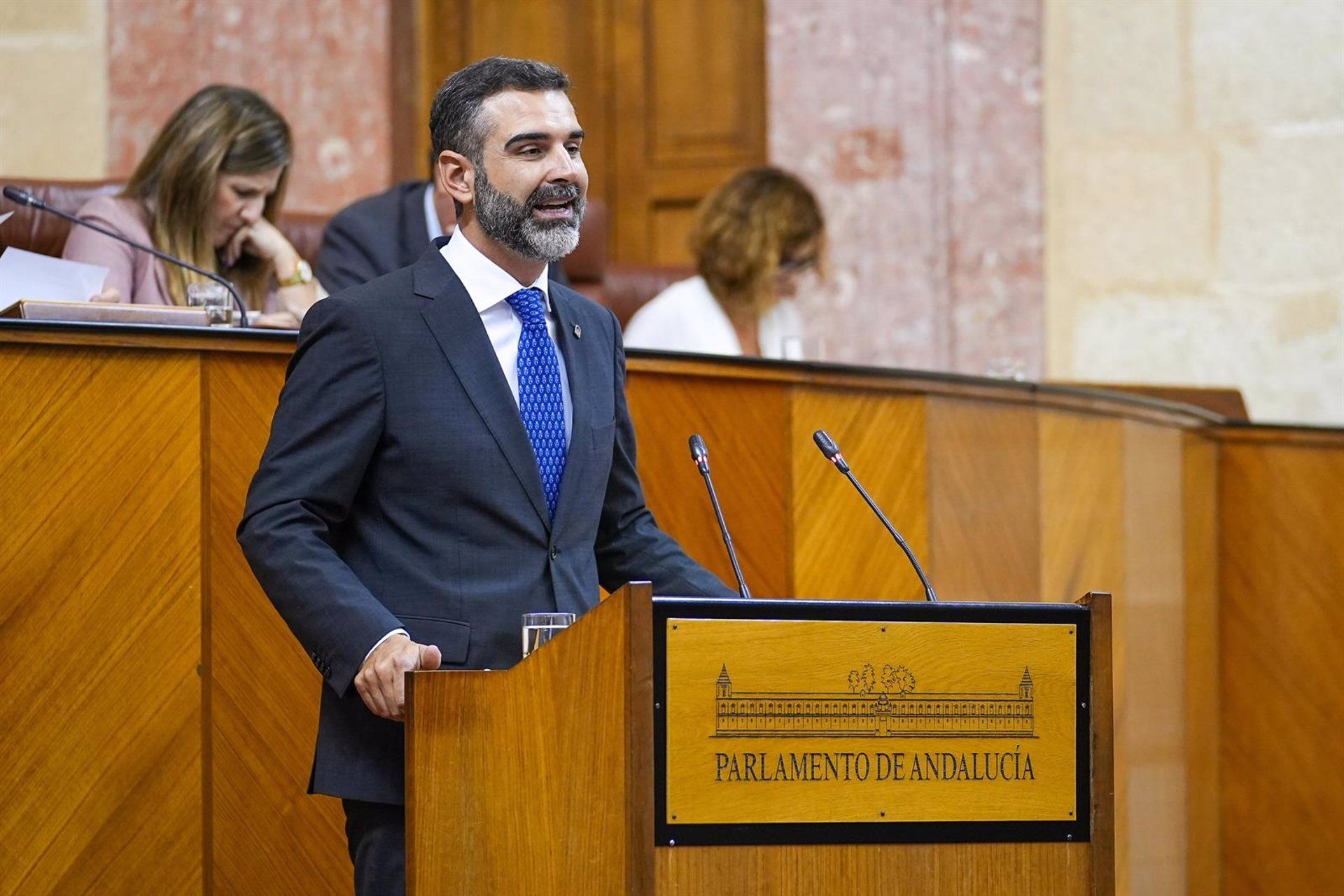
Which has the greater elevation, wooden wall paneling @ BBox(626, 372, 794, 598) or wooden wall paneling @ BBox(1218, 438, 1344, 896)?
wooden wall paneling @ BBox(626, 372, 794, 598)

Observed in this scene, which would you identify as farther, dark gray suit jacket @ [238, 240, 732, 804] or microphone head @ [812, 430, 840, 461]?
microphone head @ [812, 430, 840, 461]

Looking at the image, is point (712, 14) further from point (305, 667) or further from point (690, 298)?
point (305, 667)

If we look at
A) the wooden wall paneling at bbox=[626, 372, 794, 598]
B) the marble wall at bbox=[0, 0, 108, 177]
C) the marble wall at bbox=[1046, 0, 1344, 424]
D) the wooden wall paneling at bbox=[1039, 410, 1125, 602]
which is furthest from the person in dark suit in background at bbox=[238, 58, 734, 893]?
the marble wall at bbox=[0, 0, 108, 177]

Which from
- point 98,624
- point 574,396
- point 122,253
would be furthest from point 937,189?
point 574,396

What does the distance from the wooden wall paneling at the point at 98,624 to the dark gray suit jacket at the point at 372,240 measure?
1.26 meters

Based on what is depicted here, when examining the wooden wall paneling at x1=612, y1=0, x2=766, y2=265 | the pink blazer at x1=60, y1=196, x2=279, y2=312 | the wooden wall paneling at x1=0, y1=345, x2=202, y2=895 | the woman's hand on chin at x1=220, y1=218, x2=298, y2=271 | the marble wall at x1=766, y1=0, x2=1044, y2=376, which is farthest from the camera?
the wooden wall paneling at x1=612, y1=0, x2=766, y2=265

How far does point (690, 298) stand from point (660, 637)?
2976 mm

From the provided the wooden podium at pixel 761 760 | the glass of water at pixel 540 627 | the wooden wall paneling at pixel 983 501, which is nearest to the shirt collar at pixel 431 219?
the wooden wall paneling at pixel 983 501

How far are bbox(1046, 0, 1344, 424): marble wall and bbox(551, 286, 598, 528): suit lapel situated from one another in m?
3.98

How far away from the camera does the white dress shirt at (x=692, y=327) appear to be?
4.75m

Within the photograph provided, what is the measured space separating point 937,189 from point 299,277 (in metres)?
2.72

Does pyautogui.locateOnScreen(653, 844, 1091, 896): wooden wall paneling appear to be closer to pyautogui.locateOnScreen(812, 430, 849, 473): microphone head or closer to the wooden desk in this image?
pyautogui.locateOnScreen(812, 430, 849, 473): microphone head

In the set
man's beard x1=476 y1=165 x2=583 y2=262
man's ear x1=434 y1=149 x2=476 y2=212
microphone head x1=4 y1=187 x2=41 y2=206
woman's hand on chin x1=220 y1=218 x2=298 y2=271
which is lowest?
man's beard x1=476 y1=165 x2=583 y2=262

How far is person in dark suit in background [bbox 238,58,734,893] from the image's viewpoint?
2102mm
